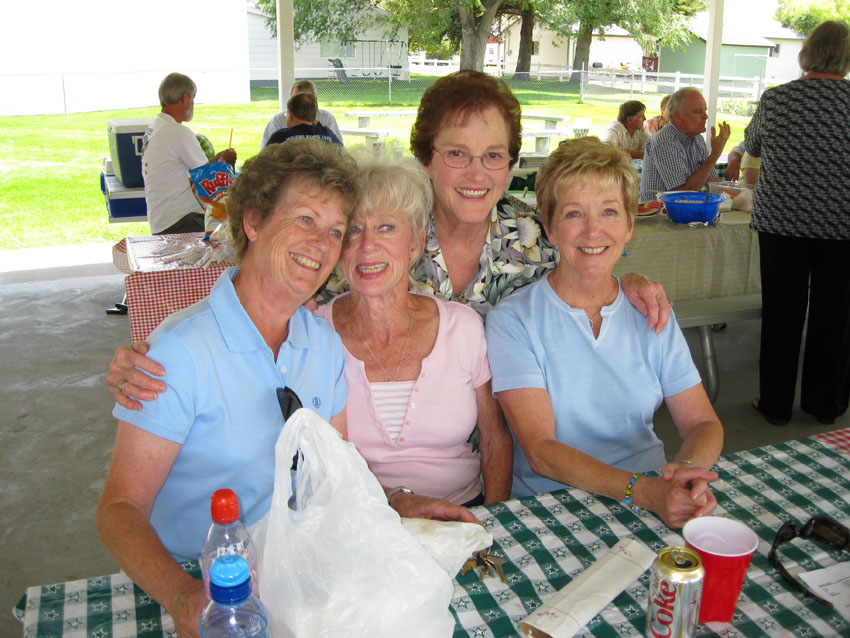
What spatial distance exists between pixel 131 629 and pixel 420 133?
1420 mm

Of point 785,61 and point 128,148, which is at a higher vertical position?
point 785,61

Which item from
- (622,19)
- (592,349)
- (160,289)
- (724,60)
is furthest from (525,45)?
(592,349)

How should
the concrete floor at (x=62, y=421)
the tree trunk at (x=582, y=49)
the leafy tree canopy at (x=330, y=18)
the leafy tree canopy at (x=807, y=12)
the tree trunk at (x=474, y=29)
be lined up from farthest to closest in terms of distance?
the leafy tree canopy at (x=807, y=12) < the tree trunk at (x=582, y=49) < the tree trunk at (x=474, y=29) < the leafy tree canopy at (x=330, y=18) < the concrete floor at (x=62, y=421)

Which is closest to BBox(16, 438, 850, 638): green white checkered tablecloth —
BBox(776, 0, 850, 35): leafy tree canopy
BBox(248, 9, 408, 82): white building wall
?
BBox(248, 9, 408, 82): white building wall

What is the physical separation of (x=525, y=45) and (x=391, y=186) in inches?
500

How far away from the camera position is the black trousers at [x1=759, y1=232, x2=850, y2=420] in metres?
3.42

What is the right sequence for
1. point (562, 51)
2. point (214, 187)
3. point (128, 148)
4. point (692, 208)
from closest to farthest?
point (214, 187)
point (692, 208)
point (128, 148)
point (562, 51)

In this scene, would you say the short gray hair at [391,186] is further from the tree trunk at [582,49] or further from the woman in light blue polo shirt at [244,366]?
the tree trunk at [582,49]

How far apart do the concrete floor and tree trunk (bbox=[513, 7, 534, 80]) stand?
8.64 m

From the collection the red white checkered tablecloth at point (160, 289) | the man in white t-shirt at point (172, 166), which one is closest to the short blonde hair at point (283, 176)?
the red white checkered tablecloth at point (160, 289)

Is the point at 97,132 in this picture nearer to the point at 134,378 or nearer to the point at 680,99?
the point at 680,99

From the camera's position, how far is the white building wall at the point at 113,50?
12.6 m

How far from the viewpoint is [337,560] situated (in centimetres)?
94

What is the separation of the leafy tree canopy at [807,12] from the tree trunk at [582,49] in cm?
984
